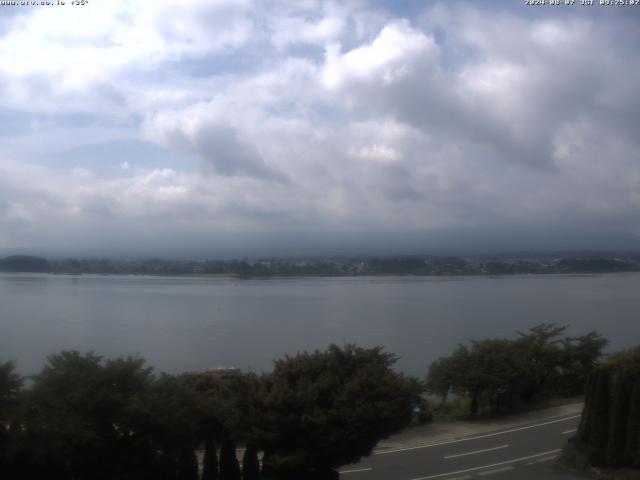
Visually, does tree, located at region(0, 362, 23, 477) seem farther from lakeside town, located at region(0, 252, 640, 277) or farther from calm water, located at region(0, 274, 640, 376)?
lakeside town, located at region(0, 252, 640, 277)

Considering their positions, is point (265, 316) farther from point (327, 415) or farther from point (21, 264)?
point (327, 415)

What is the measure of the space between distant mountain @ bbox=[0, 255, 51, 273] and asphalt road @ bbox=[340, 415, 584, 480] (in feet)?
182

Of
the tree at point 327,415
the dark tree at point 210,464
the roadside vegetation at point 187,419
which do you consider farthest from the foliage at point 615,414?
the dark tree at point 210,464

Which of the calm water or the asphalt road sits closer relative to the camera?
the asphalt road

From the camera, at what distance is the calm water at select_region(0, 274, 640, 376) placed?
113 ft

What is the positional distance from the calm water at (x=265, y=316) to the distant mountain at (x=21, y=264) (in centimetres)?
234

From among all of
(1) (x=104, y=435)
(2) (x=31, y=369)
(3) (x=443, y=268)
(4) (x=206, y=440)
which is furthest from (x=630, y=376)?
(3) (x=443, y=268)

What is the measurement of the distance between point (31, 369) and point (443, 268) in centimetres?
6882

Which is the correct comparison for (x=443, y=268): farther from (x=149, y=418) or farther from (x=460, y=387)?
(x=149, y=418)

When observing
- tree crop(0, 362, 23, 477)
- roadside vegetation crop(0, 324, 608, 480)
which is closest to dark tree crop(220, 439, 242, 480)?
roadside vegetation crop(0, 324, 608, 480)

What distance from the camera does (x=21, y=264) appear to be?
6512cm

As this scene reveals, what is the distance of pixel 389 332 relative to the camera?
41.1m

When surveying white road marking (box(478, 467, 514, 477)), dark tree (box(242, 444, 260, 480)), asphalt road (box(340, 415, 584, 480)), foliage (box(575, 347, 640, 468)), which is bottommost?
asphalt road (box(340, 415, 584, 480))

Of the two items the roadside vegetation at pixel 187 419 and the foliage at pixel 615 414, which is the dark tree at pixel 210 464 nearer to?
the roadside vegetation at pixel 187 419
